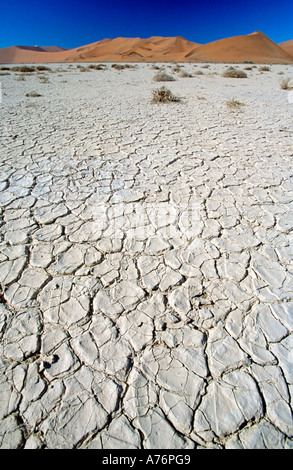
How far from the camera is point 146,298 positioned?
1584 millimetres

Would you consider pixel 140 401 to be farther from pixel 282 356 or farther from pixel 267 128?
pixel 267 128

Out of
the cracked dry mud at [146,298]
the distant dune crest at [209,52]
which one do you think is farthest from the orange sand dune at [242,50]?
the cracked dry mud at [146,298]

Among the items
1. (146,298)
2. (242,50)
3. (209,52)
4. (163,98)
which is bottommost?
(146,298)

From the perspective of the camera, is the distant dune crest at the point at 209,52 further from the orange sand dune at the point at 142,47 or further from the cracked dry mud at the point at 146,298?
the cracked dry mud at the point at 146,298

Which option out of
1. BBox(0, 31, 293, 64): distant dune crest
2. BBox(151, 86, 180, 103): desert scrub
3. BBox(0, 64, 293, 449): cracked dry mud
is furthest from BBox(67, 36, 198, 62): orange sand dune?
BBox(0, 64, 293, 449): cracked dry mud

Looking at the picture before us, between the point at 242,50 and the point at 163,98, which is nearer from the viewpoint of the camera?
the point at 163,98

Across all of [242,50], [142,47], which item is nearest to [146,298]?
[242,50]

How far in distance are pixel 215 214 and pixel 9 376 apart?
6.35 ft

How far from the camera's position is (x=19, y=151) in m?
3.48

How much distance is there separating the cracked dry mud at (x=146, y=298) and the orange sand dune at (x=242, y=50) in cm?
2804

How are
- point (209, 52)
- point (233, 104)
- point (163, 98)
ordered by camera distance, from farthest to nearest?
point (209, 52) → point (163, 98) → point (233, 104)

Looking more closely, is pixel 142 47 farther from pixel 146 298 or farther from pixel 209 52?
pixel 146 298

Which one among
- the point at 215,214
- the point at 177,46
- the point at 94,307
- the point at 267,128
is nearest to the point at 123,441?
the point at 94,307

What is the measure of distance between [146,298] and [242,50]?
114 feet
